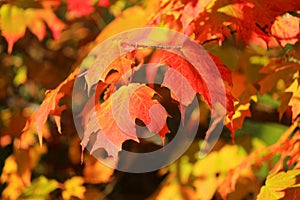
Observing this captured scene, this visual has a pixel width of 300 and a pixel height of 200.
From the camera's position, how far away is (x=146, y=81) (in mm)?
1297

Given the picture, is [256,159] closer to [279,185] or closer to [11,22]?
[279,185]

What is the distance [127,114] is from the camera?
39.2 inches

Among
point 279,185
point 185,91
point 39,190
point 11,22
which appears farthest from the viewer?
point 39,190

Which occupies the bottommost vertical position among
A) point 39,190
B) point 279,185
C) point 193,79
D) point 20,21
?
point 39,190

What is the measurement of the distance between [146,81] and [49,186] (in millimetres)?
559

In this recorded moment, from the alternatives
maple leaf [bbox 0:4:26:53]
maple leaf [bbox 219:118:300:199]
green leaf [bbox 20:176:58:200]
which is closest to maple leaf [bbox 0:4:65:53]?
maple leaf [bbox 0:4:26:53]

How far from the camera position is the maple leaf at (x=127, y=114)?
994 mm

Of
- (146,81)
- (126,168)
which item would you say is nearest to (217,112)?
(146,81)

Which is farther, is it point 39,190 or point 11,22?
point 39,190

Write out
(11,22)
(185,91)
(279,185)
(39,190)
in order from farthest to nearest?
(39,190), (11,22), (279,185), (185,91)

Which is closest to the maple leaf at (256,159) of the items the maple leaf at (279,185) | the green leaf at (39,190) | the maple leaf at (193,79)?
the maple leaf at (279,185)

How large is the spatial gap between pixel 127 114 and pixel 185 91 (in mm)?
103

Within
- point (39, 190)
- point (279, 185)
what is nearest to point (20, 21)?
point (39, 190)

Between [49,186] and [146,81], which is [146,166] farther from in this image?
[146,81]
